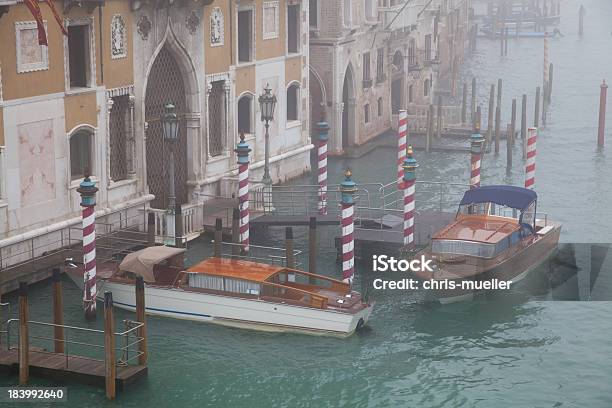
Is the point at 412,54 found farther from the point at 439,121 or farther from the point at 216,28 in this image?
the point at 216,28

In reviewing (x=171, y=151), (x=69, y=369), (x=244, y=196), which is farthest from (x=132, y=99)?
(x=69, y=369)

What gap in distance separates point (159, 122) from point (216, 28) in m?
3.39

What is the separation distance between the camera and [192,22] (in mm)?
33656

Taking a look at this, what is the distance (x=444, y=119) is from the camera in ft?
176

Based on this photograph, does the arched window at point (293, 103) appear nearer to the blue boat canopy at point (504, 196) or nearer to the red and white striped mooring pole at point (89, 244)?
the blue boat canopy at point (504, 196)

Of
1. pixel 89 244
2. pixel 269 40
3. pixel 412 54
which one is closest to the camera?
pixel 89 244

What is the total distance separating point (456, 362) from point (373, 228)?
7695 mm

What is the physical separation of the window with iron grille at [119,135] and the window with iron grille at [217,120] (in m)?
4.34

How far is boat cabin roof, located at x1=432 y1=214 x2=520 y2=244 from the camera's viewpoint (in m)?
29.4

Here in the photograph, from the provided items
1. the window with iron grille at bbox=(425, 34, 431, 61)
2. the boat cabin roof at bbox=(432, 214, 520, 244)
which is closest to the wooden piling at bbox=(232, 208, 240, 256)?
the boat cabin roof at bbox=(432, 214, 520, 244)

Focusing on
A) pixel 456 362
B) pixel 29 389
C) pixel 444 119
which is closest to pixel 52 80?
pixel 29 389

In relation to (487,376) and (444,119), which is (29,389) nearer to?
(487,376)

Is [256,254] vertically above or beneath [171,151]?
beneath

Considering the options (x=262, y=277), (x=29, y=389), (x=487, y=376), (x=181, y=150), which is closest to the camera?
(x=29, y=389)
